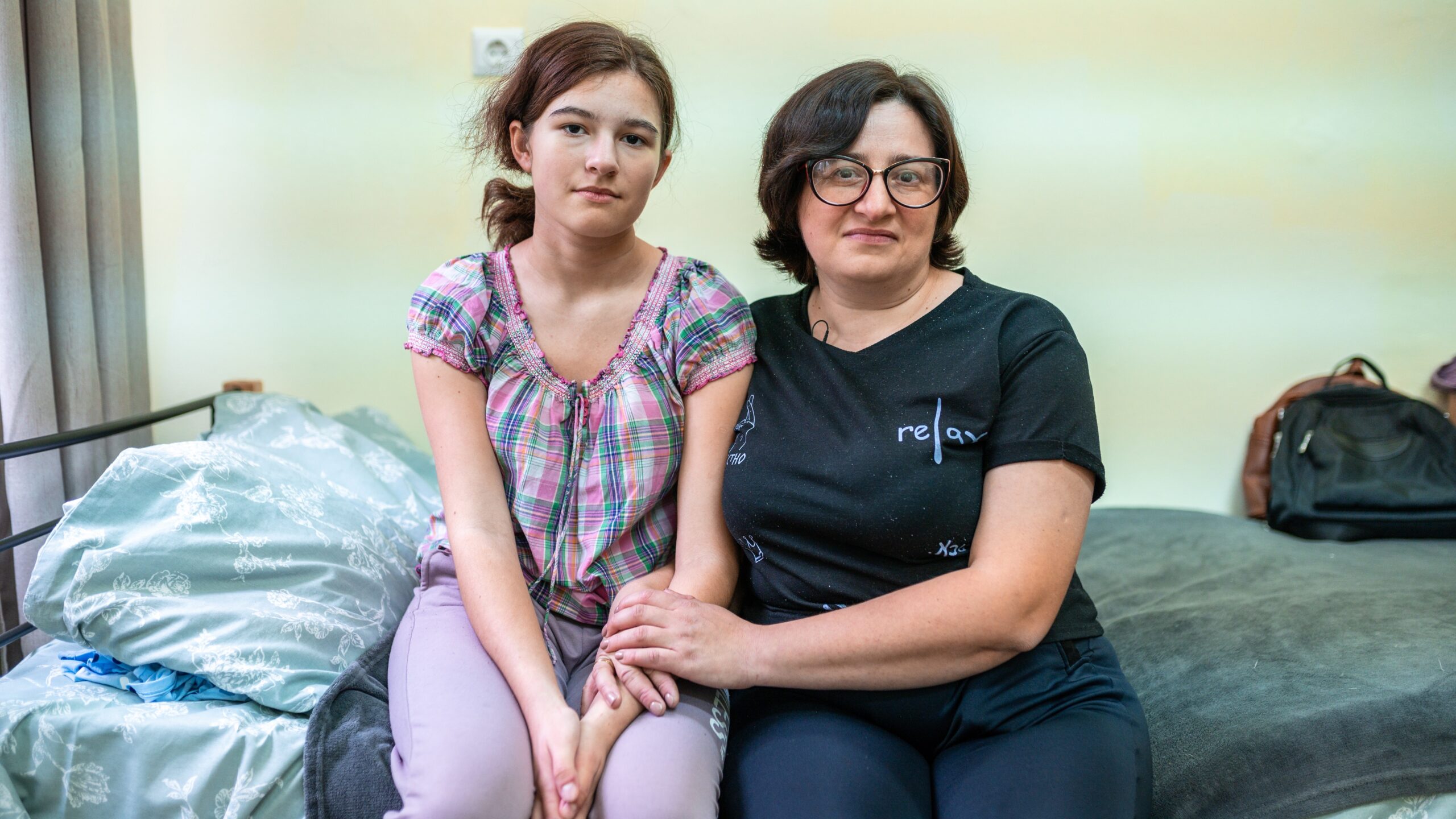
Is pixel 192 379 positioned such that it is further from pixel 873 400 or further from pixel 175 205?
pixel 873 400

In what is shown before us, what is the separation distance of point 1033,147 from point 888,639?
58.2 inches

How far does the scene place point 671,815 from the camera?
104 centimetres

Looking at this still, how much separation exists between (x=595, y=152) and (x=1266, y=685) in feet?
4.07

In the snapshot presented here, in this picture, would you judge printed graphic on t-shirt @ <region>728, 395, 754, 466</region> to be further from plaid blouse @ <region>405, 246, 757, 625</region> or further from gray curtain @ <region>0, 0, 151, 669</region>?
gray curtain @ <region>0, 0, 151, 669</region>

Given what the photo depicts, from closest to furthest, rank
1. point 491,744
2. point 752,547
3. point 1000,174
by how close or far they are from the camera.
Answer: point 491,744, point 752,547, point 1000,174

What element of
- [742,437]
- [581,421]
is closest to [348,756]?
[581,421]

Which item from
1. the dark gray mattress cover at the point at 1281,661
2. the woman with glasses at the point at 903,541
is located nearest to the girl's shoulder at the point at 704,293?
the woman with glasses at the point at 903,541

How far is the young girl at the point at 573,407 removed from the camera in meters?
1.24

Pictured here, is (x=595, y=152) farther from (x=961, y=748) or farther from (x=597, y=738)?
(x=961, y=748)

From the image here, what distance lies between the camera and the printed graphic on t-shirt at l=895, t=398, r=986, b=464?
120cm

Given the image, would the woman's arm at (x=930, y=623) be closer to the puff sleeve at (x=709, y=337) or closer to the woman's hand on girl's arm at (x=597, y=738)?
the woman's hand on girl's arm at (x=597, y=738)

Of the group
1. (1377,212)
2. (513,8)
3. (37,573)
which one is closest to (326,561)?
(37,573)

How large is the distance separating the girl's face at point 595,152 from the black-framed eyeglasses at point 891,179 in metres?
0.25

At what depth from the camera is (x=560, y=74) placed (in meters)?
1.28
